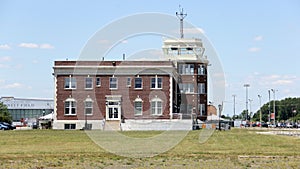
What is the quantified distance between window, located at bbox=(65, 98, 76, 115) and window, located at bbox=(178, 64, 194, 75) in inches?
864

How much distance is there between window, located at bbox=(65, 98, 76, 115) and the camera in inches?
3073

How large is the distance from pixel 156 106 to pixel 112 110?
5.79 meters

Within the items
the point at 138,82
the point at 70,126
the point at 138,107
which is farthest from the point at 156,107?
the point at 70,126

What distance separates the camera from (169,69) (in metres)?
79.6

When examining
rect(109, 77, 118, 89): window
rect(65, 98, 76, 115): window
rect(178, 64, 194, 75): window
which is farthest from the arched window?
rect(178, 64, 194, 75): window

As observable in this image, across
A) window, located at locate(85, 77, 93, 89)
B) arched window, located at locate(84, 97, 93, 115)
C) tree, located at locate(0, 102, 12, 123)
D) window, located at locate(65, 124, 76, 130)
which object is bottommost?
window, located at locate(65, 124, 76, 130)

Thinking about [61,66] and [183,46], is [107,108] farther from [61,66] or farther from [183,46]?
[183,46]

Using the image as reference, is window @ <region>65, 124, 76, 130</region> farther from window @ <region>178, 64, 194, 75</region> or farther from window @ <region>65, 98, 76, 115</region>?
window @ <region>178, 64, 194, 75</region>

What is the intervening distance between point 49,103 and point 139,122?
11732cm

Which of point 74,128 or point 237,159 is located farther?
point 74,128

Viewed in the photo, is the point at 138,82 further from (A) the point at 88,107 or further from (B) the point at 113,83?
(A) the point at 88,107

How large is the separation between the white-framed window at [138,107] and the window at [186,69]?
16.8 metres

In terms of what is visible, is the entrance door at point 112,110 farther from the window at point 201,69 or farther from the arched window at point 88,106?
the window at point 201,69

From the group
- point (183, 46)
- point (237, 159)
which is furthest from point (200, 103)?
point (237, 159)
